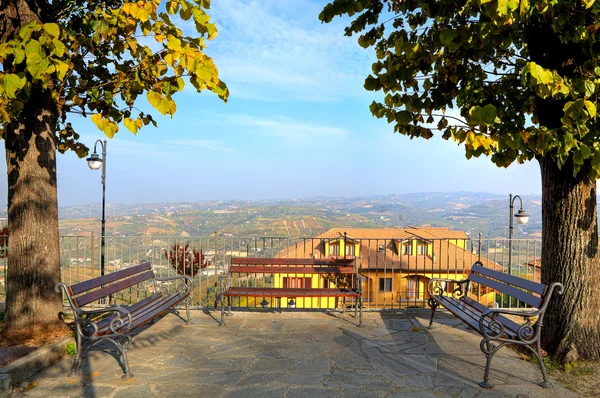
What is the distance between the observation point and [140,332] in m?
5.76

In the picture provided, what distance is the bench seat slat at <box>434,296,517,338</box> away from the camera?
4.33m

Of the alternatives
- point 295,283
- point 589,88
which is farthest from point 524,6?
point 295,283

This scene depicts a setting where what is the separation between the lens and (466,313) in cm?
495

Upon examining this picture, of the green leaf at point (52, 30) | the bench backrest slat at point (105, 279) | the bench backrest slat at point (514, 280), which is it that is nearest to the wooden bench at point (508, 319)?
the bench backrest slat at point (514, 280)

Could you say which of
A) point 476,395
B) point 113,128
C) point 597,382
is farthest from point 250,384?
point 597,382

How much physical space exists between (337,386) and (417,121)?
3.74m

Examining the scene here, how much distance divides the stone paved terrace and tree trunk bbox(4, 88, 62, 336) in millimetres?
844

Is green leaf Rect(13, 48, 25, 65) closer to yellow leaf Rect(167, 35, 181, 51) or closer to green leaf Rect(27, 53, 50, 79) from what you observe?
green leaf Rect(27, 53, 50, 79)

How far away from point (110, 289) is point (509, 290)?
191 inches

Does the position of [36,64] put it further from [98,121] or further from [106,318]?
[106,318]

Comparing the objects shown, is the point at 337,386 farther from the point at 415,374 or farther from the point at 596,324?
the point at 596,324

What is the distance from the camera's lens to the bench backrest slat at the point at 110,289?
4426mm

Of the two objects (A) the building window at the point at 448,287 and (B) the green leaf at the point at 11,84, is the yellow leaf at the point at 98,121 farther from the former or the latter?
(A) the building window at the point at 448,287

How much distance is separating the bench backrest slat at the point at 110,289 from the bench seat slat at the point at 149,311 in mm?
303
